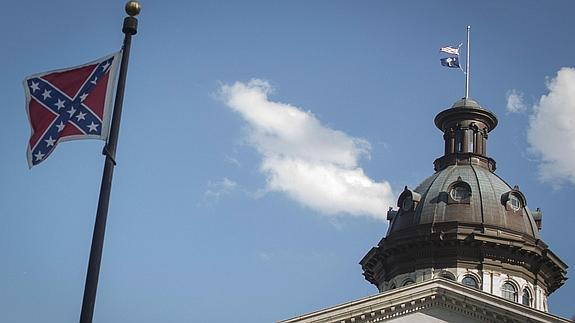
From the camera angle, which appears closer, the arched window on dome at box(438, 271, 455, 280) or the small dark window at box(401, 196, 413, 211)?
the arched window on dome at box(438, 271, 455, 280)

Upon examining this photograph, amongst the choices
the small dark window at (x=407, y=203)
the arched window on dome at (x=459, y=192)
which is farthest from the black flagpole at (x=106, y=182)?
the small dark window at (x=407, y=203)

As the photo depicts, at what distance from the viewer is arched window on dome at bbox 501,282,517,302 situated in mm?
54291

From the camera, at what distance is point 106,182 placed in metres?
17.3

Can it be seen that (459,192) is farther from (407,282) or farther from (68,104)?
(68,104)

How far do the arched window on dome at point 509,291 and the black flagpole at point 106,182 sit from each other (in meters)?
39.6

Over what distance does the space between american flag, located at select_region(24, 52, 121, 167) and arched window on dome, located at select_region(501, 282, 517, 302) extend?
1570 inches

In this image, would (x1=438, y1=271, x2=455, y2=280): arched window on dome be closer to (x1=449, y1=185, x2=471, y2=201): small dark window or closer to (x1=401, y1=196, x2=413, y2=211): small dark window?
(x1=449, y1=185, x2=471, y2=201): small dark window

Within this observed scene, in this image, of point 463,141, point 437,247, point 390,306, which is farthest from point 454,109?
point 390,306

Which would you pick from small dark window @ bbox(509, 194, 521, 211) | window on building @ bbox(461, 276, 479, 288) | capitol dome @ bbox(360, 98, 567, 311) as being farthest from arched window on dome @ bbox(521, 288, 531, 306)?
small dark window @ bbox(509, 194, 521, 211)

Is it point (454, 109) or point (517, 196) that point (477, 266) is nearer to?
point (517, 196)

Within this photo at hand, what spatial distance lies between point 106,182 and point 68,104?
5.19 feet

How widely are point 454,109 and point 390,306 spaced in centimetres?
2622

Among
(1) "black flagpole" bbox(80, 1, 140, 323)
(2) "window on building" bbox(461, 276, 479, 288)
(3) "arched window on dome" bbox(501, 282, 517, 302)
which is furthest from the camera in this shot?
(3) "arched window on dome" bbox(501, 282, 517, 302)

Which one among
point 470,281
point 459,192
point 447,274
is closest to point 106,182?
point 447,274
